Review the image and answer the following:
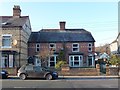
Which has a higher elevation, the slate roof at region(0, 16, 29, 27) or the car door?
the slate roof at region(0, 16, 29, 27)

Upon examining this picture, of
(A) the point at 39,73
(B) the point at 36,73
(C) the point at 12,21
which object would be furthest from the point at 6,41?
(A) the point at 39,73

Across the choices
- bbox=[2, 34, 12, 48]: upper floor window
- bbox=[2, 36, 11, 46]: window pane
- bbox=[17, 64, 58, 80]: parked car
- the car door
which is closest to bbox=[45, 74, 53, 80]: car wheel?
bbox=[17, 64, 58, 80]: parked car

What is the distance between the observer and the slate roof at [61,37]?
48.3m

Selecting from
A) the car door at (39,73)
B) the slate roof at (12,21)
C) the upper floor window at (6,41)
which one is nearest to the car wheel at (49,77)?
the car door at (39,73)

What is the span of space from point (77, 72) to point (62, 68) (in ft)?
6.43

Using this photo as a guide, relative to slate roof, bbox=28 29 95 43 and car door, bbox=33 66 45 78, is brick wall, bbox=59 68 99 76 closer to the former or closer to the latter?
car door, bbox=33 66 45 78

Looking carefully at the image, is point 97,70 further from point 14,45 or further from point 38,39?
point 38,39

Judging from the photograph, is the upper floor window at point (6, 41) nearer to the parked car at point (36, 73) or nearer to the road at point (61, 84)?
the parked car at point (36, 73)

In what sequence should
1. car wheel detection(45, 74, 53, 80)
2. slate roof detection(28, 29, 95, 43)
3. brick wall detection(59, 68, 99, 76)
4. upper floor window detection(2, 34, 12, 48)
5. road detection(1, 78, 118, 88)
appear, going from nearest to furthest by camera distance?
road detection(1, 78, 118, 88)
car wheel detection(45, 74, 53, 80)
brick wall detection(59, 68, 99, 76)
upper floor window detection(2, 34, 12, 48)
slate roof detection(28, 29, 95, 43)

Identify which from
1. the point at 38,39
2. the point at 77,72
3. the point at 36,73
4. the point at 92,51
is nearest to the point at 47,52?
the point at 38,39

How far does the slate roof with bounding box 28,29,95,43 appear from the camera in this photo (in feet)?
159

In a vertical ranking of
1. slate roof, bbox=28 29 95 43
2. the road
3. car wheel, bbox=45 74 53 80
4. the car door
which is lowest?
the road

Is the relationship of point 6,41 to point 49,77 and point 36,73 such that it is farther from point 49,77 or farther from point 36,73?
point 49,77

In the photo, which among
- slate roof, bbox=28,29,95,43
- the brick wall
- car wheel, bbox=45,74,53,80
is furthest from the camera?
slate roof, bbox=28,29,95,43
